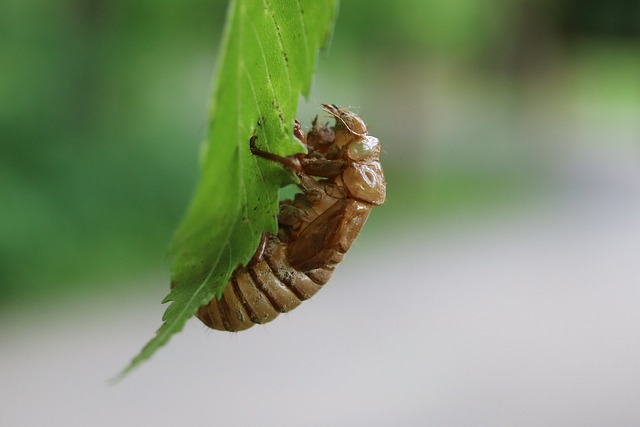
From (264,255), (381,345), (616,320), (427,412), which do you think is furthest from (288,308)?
(616,320)

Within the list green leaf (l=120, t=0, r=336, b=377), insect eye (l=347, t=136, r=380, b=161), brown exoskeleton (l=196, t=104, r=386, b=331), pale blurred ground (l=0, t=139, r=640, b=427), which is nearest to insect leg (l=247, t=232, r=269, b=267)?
brown exoskeleton (l=196, t=104, r=386, b=331)

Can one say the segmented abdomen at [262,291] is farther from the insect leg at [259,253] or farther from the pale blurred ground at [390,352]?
the pale blurred ground at [390,352]

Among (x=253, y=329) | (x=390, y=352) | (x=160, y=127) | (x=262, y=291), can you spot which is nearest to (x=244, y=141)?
(x=262, y=291)

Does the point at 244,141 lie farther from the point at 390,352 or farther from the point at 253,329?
the point at 253,329

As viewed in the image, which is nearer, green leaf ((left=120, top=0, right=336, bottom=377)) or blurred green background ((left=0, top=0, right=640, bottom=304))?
green leaf ((left=120, top=0, right=336, bottom=377))

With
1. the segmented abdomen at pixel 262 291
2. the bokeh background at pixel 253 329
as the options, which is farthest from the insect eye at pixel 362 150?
the bokeh background at pixel 253 329

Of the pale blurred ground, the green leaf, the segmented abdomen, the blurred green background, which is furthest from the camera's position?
the blurred green background

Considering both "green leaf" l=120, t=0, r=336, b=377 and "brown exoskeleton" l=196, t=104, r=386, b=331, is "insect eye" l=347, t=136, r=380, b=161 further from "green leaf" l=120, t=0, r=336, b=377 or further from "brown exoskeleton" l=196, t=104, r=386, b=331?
"green leaf" l=120, t=0, r=336, b=377
